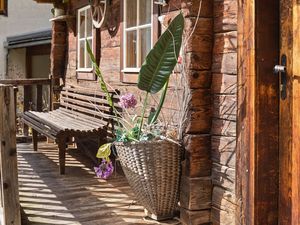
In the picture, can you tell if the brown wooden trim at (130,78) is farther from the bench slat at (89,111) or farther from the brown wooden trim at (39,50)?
the brown wooden trim at (39,50)

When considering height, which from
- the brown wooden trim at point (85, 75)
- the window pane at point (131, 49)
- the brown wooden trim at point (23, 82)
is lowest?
the brown wooden trim at point (23, 82)

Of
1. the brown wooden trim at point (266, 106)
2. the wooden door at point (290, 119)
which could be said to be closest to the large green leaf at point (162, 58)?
the brown wooden trim at point (266, 106)

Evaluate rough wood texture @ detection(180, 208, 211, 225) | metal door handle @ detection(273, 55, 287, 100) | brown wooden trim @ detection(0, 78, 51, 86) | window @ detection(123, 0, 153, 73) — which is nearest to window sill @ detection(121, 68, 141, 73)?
window @ detection(123, 0, 153, 73)

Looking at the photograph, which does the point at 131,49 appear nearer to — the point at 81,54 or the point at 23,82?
the point at 81,54

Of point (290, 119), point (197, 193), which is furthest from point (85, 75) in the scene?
point (290, 119)

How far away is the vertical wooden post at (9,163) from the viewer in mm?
2783

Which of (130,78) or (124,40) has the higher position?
(124,40)

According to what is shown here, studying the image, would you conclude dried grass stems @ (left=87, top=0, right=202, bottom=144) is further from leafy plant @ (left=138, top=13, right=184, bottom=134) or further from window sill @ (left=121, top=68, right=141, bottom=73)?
window sill @ (left=121, top=68, right=141, bottom=73)

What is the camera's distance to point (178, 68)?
306 cm

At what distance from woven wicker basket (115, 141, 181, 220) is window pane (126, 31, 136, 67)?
4.71 ft

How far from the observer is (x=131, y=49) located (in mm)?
4316

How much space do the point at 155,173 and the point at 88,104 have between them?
2.33 meters

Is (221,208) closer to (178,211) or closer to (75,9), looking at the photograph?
(178,211)

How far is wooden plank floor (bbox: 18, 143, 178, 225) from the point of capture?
3.07 m
